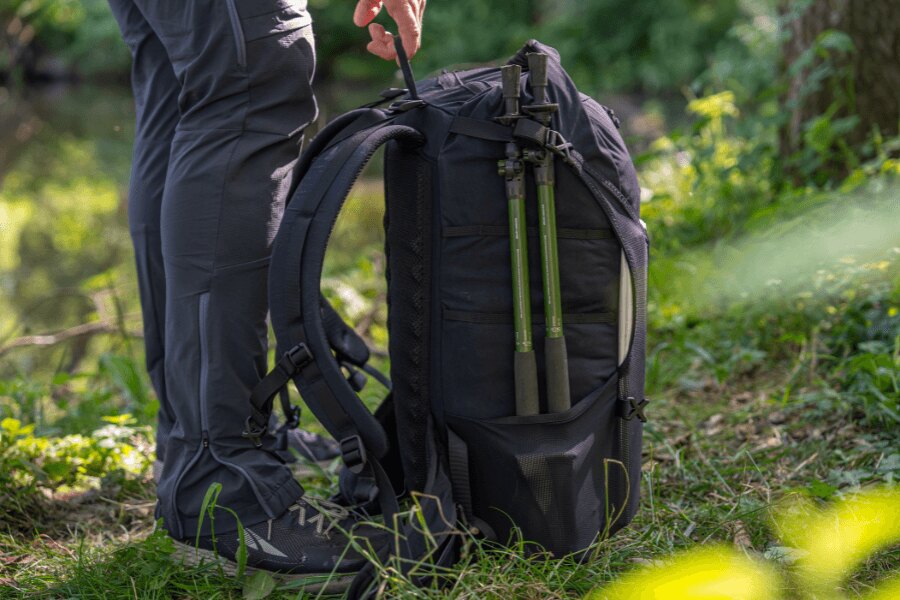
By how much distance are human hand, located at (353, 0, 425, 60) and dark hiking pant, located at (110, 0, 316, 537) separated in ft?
0.36

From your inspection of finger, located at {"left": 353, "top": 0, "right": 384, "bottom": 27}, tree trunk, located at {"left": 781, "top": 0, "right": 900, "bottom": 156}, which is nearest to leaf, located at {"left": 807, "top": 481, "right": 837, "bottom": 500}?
finger, located at {"left": 353, "top": 0, "right": 384, "bottom": 27}

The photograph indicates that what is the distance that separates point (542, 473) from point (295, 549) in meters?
0.45

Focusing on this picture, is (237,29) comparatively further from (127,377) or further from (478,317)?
(127,377)

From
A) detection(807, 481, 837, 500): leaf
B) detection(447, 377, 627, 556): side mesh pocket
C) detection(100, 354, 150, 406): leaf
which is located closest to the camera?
detection(447, 377, 627, 556): side mesh pocket

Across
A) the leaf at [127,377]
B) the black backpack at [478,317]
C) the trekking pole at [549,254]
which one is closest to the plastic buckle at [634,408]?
the black backpack at [478,317]

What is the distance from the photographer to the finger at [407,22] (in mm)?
1560

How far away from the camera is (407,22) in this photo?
1.58 meters

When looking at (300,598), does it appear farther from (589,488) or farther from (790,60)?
(790,60)

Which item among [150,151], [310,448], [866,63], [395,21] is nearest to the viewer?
[395,21]

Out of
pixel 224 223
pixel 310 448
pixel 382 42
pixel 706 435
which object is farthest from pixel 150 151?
pixel 706 435

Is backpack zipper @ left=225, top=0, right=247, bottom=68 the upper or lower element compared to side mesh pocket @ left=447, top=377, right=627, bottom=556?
upper

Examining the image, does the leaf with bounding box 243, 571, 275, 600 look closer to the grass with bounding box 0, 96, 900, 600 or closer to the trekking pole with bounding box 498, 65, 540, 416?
the grass with bounding box 0, 96, 900, 600

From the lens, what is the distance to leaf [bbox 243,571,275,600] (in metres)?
1.51

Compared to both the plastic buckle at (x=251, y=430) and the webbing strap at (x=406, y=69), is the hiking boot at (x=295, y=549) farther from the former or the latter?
the webbing strap at (x=406, y=69)
